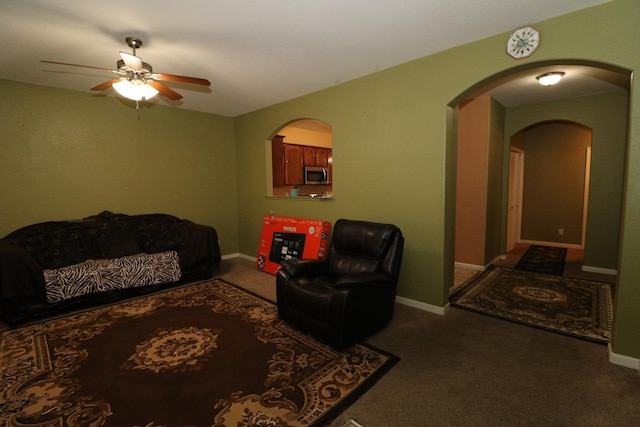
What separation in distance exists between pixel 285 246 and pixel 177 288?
1.58m

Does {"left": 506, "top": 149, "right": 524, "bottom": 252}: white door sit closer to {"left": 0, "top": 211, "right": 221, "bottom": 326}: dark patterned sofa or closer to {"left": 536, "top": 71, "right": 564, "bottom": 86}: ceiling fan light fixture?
{"left": 536, "top": 71, "right": 564, "bottom": 86}: ceiling fan light fixture

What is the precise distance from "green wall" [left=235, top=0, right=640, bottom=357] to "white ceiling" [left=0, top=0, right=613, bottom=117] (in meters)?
0.16

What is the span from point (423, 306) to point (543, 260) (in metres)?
3.40

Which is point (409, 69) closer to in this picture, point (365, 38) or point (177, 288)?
point (365, 38)

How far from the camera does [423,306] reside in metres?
3.34

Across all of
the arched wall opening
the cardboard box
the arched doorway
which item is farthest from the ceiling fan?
the arched doorway

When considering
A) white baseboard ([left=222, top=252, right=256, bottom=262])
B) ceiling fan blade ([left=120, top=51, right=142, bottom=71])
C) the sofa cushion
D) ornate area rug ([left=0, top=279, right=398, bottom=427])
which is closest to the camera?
ornate area rug ([left=0, top=279, right=398, bottom=427])

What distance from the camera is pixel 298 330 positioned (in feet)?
9.36

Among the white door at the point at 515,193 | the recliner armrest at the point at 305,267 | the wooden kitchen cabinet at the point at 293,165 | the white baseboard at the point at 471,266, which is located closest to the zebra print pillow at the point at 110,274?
the recliner armrest at the point at 305,267

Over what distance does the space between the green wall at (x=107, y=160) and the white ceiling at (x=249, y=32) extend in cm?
51

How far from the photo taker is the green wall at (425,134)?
2170 millimetres

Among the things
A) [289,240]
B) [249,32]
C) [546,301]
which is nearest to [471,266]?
[546,301]

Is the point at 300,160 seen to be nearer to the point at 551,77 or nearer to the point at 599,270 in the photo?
the point at 551,77

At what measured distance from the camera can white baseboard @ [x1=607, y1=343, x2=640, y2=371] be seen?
2.19 meters
